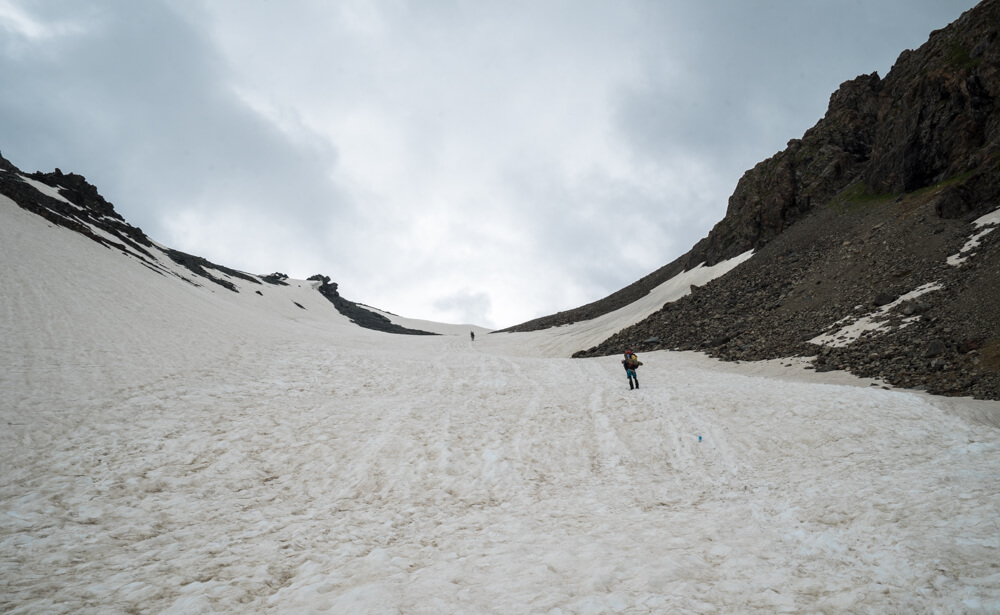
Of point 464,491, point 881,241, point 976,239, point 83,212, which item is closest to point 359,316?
point 83,212

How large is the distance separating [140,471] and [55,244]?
30387mm

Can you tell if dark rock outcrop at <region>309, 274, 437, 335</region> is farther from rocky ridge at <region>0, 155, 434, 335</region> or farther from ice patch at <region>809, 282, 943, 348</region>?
ice patch at <region>809, 282, 943, 348</region>

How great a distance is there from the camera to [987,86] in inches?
1180

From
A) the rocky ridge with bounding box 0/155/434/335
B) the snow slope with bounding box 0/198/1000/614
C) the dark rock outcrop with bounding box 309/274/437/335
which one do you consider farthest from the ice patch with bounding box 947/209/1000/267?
the dark rock outcrop with bounding box 309/274/437/335

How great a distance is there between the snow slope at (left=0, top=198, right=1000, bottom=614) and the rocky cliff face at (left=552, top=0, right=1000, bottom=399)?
450 cm

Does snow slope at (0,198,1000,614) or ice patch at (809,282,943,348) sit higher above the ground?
ice patch at (809,282,943,348)

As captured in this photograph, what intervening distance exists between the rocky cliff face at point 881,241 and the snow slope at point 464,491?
4.50 m

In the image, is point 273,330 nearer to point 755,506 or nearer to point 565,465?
point 565,465

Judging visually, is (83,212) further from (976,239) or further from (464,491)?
(976,239)

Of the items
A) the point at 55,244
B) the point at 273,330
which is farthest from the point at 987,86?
the point at 55,244

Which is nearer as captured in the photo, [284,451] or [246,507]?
[246,507]

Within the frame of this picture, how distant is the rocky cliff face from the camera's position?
17562mm

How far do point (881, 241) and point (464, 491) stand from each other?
33068mm

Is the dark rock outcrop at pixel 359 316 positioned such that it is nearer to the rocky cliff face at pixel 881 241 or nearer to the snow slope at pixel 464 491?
the rocky cliff face at pixel 881 241
